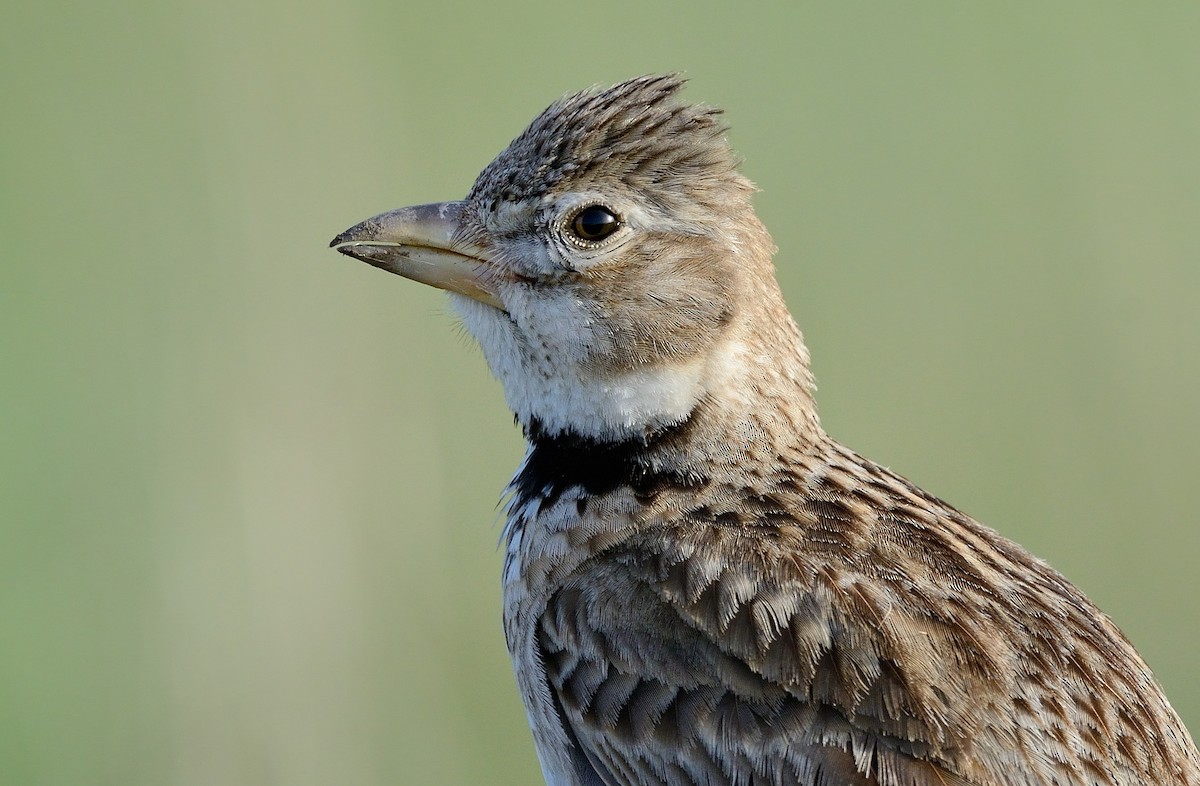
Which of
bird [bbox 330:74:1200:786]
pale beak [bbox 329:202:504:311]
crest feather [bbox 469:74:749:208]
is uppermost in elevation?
crest feather [bbox 469:74:749:208]

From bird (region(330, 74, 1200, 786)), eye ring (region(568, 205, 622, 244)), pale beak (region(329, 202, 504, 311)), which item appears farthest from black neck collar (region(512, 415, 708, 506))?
eye ring (region(568, 205, 622, 244))

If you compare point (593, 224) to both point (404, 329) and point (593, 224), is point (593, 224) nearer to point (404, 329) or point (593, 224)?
point (593, 224)

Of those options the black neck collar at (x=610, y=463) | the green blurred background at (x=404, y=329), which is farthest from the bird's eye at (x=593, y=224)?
the green blurred background at (x=404, y=329)

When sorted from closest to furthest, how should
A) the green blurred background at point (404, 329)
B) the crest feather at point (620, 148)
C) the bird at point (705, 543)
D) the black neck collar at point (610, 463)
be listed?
1. the bird at point (705, 543)
2. the black neck collar at point (610, 463)
3. the crest feather at point (620, 148)
4. the green blurred background at point (404, 329)

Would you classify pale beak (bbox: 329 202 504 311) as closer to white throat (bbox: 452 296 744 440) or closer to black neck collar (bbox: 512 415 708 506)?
white throat (bbox: 452 296 744 440)

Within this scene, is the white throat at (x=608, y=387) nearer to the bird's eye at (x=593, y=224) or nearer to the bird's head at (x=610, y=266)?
the bird's head at (x=610, y=266)

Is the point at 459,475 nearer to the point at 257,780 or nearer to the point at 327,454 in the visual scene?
the point at 327,454

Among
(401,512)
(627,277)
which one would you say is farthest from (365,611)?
(627,277)
